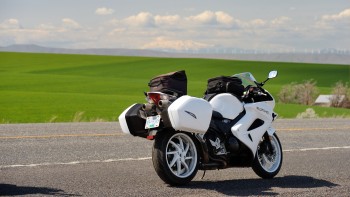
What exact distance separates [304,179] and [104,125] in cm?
901

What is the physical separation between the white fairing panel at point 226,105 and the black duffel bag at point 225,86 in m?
0.12

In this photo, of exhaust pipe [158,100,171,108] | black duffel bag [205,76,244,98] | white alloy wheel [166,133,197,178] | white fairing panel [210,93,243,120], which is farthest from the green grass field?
exhaust pipe [158,100,171,108]

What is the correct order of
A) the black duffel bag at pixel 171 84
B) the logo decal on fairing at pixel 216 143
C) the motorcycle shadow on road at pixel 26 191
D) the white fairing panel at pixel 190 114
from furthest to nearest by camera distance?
the logo decal on fairing at pixel 216 143, the black duffel bag at pixel 171 84, the white fairing panel at pixel 190 114, the motorcycle shadow on road at pixel 26 191

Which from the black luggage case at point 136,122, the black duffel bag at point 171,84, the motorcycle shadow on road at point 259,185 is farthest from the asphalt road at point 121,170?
the black duffel bag at point 171,84

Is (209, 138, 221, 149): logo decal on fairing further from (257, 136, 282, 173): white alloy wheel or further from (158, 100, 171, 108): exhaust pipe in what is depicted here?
(257, 136, 282, 173): white alloy wheel

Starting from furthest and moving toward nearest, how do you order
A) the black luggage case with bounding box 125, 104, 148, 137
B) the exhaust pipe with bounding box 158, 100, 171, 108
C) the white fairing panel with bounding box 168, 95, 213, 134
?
the black luggage case with bounding box 125, 104, 148, 137 < the exhaust pipe with bounding box 158, 100, 171, 108 < the white fairing panel with bounding box 168, 95, 213, 134

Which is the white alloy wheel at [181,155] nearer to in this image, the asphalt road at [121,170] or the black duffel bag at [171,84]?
the asphalt road at [121,170]

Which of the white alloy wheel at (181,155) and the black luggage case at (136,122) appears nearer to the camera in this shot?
the white alloy wheel at (181,155)

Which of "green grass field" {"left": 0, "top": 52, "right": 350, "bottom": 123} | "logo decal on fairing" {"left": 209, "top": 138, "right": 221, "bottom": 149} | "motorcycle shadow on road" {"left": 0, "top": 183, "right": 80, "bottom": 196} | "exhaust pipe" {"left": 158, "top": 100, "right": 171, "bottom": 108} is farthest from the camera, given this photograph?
"green grass field" {"left": 0, "top": 52, "right": 350, "bottom": 123}

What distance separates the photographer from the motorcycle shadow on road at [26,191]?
24.1 ft

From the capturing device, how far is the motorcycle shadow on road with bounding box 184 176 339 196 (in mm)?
7785

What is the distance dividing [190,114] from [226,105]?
844 millimetres

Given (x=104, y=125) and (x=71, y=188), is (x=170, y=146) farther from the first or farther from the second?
(x=104, y=125)

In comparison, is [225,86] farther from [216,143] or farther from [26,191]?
[26,191]
